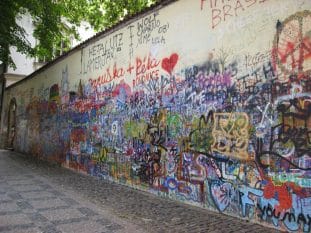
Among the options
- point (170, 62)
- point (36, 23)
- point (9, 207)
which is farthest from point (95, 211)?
point (36, 23)

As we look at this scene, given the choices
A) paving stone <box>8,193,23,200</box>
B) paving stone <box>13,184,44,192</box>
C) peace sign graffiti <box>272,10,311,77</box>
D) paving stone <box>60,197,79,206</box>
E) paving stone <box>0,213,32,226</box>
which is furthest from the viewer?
paving stone <box>13,184,44,192</box>

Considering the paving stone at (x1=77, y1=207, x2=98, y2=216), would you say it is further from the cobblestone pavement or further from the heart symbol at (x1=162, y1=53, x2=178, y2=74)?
the heart symbol at (x1=162, y1=53, x2=178, y2=74)

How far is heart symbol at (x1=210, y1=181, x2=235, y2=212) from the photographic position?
20.4 feet

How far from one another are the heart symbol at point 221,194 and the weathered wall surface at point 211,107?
0.05 ft

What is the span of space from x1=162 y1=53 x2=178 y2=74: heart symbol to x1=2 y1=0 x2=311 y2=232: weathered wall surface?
2cm

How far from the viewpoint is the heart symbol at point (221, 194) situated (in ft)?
20.4

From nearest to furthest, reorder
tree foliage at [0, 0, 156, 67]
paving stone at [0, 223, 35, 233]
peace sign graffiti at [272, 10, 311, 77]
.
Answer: peace sign graffiti at [272, 10, 311, 77]
paving stone at [0, 223, 35, 233]
tree foliage at [0, 0, 156, 67]

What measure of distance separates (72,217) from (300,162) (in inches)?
139

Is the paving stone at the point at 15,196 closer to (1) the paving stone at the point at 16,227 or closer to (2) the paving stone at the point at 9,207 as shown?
(2) the paving stone at the point at 9,207

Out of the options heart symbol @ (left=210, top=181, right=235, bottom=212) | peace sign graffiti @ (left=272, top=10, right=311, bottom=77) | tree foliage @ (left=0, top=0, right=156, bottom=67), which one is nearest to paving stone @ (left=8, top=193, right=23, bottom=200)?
heart symbol @ (left=210, top=181, right=235, bottom=212)

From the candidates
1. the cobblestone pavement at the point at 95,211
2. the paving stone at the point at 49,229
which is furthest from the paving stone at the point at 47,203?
the paving stone at the point at 49,229

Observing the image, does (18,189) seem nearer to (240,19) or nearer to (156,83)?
(156,83)

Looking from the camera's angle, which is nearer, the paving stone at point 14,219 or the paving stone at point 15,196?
the paving stone at point 14,219

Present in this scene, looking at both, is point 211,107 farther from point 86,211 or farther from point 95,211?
point 86,211
